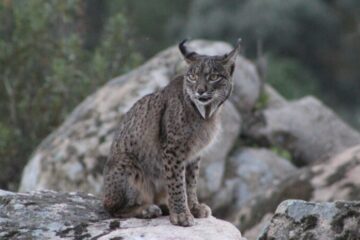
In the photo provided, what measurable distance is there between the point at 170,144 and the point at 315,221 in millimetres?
2680

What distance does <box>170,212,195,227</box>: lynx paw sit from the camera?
10977mm

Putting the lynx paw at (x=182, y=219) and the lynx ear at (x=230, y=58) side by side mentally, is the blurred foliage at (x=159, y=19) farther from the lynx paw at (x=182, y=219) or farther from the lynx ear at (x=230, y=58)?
the lynx paw at (x=182, y=219)

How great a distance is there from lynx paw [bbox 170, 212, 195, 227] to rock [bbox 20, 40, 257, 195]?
7.09 meters

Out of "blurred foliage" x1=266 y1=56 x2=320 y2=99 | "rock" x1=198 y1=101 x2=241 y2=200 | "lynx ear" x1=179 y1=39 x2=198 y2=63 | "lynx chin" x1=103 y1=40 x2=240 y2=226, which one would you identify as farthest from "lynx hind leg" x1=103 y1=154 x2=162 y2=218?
"blurred foliage" x1=266 y1=56 x2=320 y2=99

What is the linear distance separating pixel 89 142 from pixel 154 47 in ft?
104

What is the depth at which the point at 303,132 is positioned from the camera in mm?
21172

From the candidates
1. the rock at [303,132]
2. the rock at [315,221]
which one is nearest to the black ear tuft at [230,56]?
the rock at [315,221]

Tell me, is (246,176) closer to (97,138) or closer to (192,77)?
(97,138)

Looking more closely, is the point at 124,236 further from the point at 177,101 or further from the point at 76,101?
the point at 76,101

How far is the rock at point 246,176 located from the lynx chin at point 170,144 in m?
7.09

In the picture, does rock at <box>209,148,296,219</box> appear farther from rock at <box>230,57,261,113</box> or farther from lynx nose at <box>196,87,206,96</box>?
lynx nose at <box>196,87,206,96</box>

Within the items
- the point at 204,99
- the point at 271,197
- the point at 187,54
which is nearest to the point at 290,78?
the point at 271,197

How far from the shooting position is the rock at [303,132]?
20928 millimetres

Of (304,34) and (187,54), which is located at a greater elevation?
(304,34)
